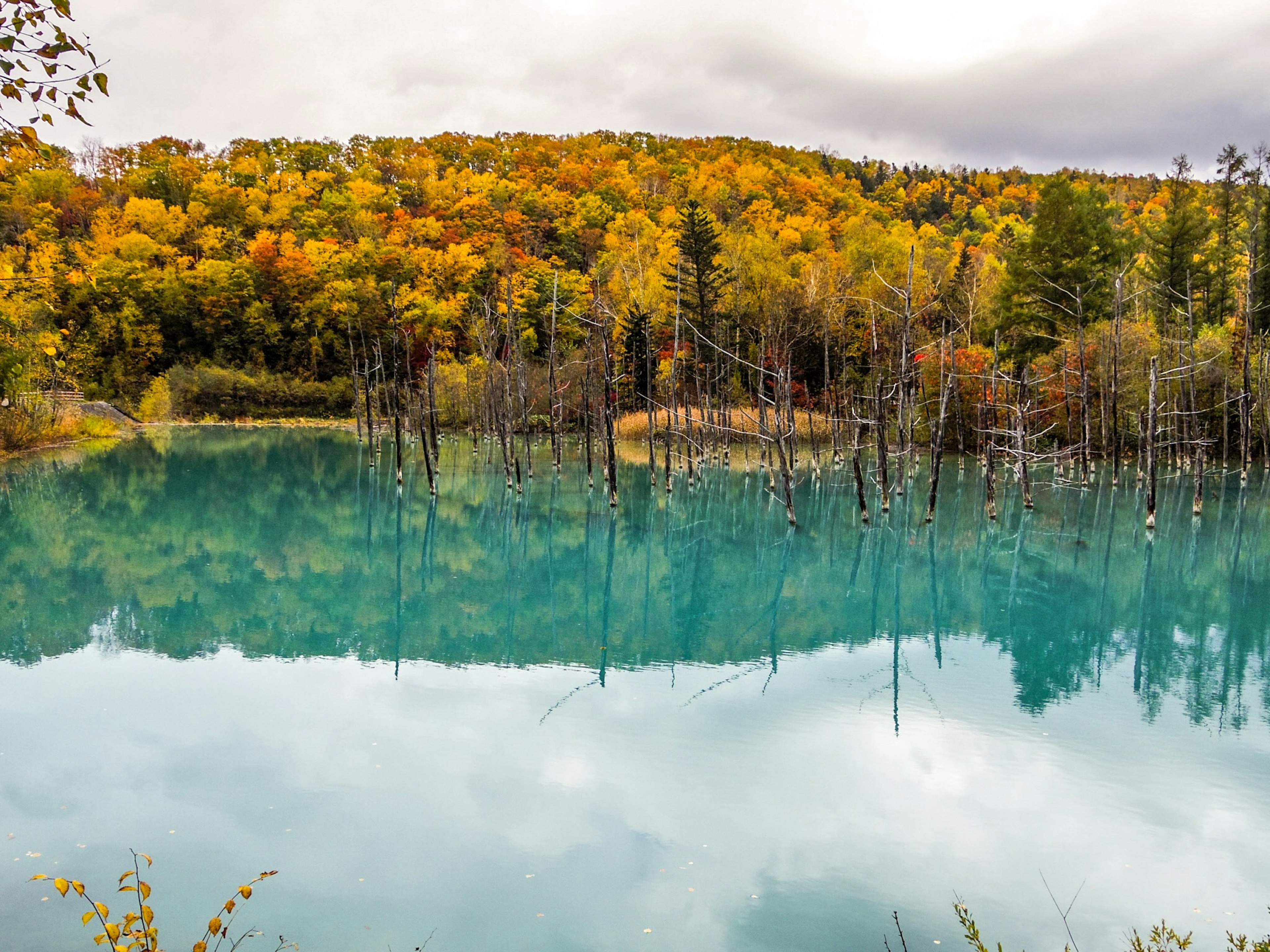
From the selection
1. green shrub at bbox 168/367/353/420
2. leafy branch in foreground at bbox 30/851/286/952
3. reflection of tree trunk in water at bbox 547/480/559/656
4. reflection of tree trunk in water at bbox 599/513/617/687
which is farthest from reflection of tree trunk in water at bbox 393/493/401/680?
green shrub at bbox 168/367/353/420

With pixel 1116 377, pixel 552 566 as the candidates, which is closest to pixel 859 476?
pixel 552 566

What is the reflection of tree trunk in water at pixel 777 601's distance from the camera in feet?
33.5

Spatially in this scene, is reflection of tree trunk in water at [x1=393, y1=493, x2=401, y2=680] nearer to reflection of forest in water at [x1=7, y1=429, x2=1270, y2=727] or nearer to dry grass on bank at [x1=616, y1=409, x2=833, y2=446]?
reflection of forest in water at [x1=7, y1=429, x2=1270, y2=727]

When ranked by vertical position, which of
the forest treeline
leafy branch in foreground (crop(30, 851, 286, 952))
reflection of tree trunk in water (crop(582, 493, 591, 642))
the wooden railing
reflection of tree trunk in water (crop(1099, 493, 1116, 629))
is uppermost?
the forest treeline

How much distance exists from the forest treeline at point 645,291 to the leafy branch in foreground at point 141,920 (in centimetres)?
221

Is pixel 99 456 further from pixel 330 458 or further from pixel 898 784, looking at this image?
pixel 898 784

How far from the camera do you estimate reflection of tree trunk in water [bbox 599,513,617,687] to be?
403 inches

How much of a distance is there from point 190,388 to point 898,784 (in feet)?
164

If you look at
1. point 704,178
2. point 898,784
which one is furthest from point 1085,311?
point 704,178

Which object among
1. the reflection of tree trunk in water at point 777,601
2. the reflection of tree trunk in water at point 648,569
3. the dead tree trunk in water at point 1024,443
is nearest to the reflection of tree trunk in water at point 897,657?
the reflection of tree trunk in water at point 777,601

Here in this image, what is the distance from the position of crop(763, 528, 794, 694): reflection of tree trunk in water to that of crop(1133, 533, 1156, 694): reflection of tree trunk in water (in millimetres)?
3711

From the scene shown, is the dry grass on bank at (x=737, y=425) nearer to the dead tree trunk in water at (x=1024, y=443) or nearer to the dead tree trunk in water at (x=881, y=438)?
the dead tree trunk in water at (x=1024, y=443)

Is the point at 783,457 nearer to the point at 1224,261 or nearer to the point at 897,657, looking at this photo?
the point at 897,657

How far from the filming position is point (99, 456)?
2994 cm
